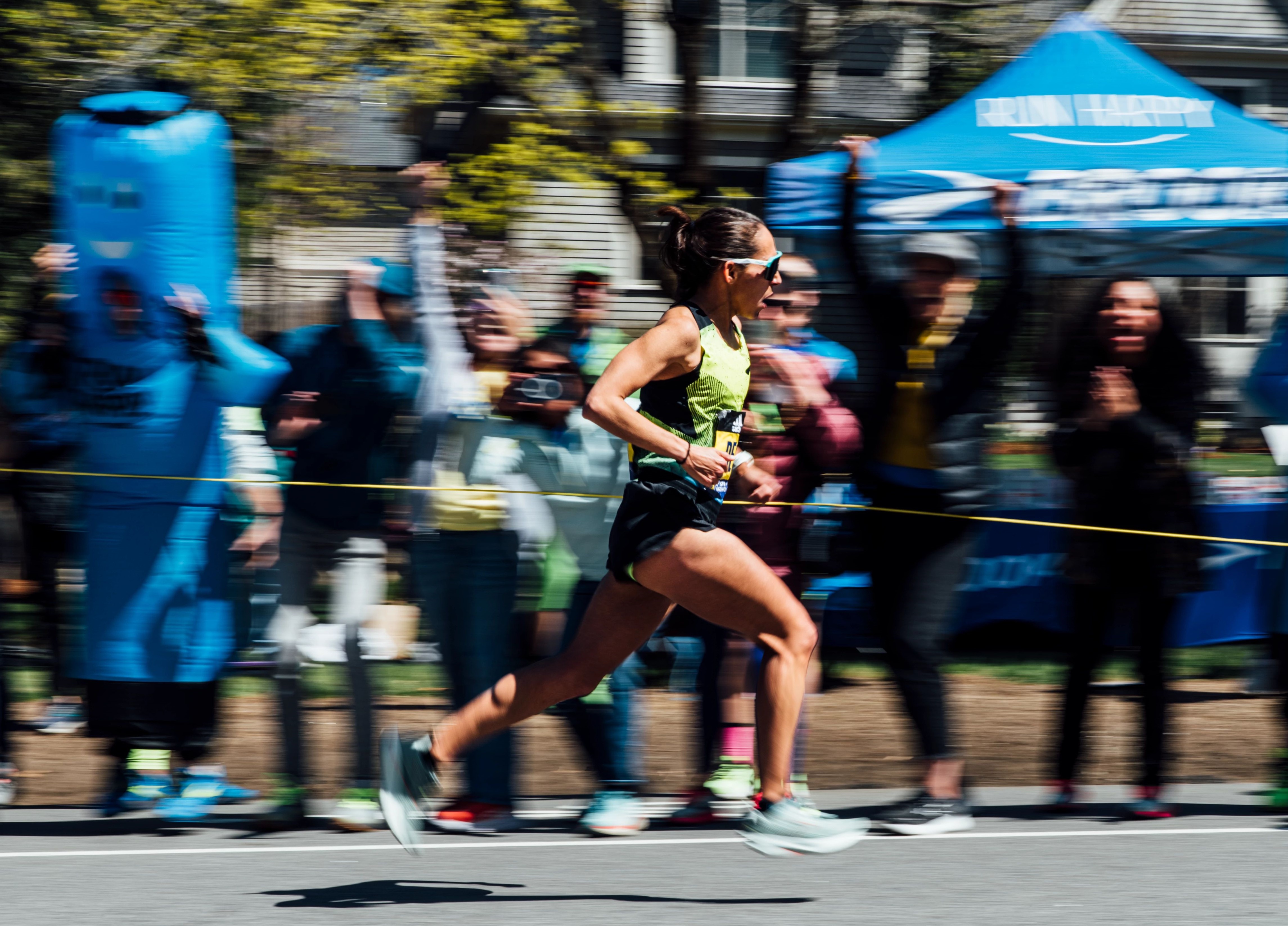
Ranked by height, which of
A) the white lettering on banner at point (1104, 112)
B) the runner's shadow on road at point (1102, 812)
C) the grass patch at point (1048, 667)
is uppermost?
the white lettering on banner at point (1104, 112)

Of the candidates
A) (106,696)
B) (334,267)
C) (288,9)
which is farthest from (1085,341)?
(334,267)

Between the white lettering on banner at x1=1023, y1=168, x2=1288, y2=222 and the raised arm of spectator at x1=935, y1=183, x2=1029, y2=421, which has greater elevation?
the white lettering on banner at x1=1023, y1=168, x2=1288, y2=222

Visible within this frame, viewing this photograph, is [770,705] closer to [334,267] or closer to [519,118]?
[519,118]

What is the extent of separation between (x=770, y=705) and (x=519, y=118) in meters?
10.4

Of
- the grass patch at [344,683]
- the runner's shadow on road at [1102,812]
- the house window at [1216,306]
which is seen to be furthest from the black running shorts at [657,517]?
the house window at [1216,306]

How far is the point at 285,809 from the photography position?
5402 mm

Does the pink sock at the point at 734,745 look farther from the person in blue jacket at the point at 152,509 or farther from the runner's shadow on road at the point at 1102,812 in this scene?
the person in blue jacket at the point at 152,509

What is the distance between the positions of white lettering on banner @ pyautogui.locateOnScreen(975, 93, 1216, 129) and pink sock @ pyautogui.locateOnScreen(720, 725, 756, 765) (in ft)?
13.4

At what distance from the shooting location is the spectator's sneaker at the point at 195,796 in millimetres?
5547

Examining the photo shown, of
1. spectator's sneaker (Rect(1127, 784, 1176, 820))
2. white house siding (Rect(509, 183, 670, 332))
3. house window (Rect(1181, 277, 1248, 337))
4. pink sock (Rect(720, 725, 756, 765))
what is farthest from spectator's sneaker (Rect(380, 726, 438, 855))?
white house siding (Rect(509, 183, 670, 332))

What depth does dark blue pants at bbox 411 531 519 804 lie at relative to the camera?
17.9ft

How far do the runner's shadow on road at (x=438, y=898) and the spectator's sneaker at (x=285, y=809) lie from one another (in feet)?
2.66

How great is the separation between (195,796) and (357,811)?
2.13 ft

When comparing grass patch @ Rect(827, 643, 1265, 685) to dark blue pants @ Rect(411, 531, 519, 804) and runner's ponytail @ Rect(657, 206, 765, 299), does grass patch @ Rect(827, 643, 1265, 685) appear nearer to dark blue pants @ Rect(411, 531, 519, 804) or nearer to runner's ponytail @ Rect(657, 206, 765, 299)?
dark blue pants @ Rect(411, 531, 519, 804)
